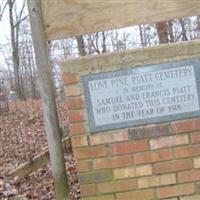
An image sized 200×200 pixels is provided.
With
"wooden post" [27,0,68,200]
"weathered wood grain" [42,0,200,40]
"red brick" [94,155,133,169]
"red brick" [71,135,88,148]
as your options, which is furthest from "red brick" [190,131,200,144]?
"wooden post" [27,0,68,200]

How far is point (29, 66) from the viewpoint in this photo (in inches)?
374

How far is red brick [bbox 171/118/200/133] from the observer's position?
385 cm

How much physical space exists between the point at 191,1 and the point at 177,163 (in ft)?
3.96

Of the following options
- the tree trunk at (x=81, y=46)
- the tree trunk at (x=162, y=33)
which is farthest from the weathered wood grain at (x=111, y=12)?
the tree trunk at (x=162, y=33)

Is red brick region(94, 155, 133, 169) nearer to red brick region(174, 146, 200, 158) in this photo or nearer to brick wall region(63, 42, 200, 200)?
brick wall region(63, 42, 200, 200)

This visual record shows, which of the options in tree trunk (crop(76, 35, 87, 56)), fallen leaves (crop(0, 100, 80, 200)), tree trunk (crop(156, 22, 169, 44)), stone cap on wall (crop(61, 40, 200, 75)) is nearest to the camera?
stone cap on wall (crop(61, 40, 200, 75))

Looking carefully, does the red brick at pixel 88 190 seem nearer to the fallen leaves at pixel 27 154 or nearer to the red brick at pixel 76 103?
the red brick at pixel 76 103

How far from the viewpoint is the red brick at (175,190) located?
3902 mm

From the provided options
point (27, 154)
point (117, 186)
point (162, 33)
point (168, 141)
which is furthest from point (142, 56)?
point (27, 154)

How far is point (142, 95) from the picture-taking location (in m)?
3.83

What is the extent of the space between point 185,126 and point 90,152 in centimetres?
73

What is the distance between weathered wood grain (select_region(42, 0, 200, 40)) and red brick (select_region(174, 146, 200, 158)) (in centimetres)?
97

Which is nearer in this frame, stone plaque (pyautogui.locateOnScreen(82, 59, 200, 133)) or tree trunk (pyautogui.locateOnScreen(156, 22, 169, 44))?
stone plaque (pyautogui.locateOnScreen(82, 59, 200, 133))

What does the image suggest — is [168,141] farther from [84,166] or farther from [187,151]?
[84,166]
